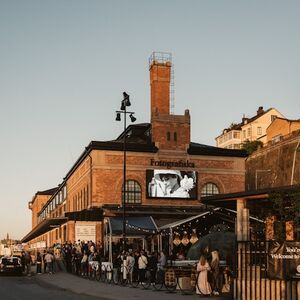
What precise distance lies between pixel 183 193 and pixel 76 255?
15.5 m

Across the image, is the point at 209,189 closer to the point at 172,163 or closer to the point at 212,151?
the point at 212,151

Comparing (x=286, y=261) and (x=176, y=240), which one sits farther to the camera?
(x=176, y=240)

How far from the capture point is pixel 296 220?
20781 millimetres

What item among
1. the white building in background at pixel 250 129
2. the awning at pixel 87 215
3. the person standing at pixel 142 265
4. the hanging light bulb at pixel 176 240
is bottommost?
the person standing at pixel 142 265

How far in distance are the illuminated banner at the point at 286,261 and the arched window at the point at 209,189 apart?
120 ft

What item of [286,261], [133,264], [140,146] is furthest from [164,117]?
[286,261]

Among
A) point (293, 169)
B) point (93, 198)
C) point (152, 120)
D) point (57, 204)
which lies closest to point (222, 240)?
point (93, 198)

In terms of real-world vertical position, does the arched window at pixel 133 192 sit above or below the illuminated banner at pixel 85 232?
above

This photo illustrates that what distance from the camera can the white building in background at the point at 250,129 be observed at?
341 ft

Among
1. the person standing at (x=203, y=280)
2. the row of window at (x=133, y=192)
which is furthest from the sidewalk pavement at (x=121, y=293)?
the row of window at (x=133, y=192)

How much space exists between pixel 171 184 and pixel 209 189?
3.82 m

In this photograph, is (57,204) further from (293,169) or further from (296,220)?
(296,220)

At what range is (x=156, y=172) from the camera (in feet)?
172

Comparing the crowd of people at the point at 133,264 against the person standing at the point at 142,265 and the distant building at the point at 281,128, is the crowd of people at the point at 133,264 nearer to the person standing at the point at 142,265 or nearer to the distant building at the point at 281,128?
the person standing at the point at 142,265
